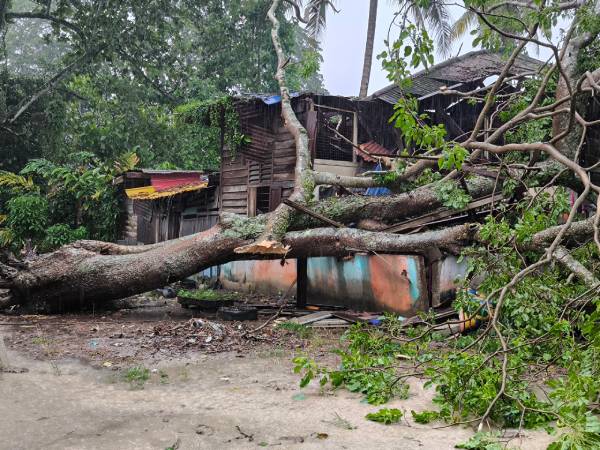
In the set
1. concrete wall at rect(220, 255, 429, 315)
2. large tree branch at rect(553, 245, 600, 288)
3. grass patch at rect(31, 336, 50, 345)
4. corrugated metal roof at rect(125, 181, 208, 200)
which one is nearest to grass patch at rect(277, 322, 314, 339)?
concrete wall at rect(220, 255, 429, 315)

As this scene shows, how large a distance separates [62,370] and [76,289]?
11.1 ft

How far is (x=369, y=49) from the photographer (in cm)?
1866

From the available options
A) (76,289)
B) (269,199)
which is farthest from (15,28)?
(76,289)

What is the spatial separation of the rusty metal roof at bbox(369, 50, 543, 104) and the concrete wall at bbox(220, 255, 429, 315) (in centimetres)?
542

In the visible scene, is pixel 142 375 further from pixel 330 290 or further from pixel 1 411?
pixel 330 290

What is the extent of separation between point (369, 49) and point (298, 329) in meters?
14.2

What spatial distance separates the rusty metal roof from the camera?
13586mm

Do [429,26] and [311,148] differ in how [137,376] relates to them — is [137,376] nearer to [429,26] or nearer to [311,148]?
[311,148]

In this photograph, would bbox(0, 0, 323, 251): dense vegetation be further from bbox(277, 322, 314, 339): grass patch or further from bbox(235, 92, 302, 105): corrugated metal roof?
bbox(277, 322, 314, 339): grass patch

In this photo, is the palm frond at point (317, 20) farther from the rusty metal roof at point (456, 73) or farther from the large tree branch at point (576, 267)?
the large tree branch at point (576, 267)

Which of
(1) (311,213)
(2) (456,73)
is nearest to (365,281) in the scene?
(1) (311,213)

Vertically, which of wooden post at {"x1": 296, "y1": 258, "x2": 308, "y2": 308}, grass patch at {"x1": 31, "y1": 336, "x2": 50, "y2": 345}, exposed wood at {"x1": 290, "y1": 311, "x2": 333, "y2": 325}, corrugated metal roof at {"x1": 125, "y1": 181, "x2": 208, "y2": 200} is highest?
corrugated metal roof at {"x1": 125, "y1": 181, "x2": 208, "y2": 200}

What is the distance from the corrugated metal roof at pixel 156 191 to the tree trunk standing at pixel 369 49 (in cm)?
734

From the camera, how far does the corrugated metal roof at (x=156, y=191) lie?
1478 centimetres
